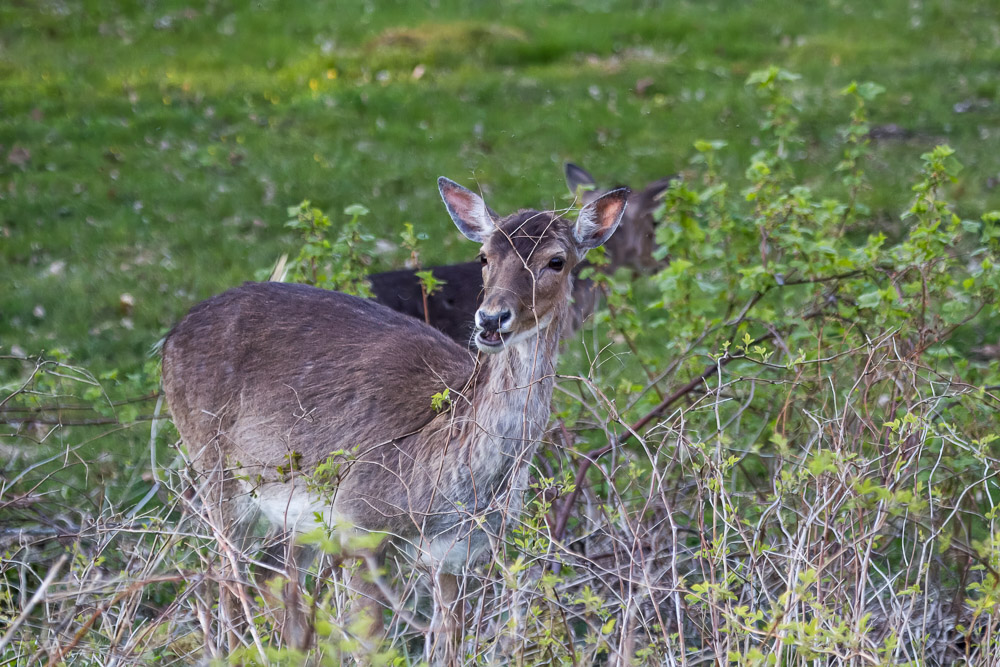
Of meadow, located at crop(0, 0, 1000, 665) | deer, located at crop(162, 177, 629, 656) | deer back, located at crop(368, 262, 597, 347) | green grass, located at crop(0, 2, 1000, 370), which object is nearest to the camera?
meadow, located at crop(0, 0, 1000, 665)

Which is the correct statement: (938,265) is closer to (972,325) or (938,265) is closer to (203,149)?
(972,325)

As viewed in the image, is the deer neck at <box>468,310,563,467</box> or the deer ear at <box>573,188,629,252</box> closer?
the deer neck at <box>468,310,563,467</box>

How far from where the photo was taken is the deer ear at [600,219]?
4.41 m

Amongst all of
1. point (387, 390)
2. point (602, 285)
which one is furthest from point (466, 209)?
point (602, 285)

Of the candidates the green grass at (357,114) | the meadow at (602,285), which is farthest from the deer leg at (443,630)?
the green grass at (357,114)

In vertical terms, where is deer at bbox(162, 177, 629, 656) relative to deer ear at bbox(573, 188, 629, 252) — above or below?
below

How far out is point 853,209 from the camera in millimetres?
5508

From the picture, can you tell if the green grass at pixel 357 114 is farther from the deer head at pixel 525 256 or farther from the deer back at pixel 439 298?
the deer head at pixel 525 256

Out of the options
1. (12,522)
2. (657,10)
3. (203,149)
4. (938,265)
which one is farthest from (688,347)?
(657,10)

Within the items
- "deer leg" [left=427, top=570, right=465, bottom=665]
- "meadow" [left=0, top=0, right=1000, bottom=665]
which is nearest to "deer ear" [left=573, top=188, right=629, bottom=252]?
"meadow" [left=0, top=0, right=1000, bottom=665]

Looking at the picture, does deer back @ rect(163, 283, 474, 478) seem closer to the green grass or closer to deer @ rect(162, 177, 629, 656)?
deer @ rect(162, 177, 629, 656)

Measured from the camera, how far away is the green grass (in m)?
8.77

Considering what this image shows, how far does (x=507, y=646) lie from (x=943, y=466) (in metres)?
2.28

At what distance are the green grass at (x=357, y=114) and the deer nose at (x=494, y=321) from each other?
3.85 m
